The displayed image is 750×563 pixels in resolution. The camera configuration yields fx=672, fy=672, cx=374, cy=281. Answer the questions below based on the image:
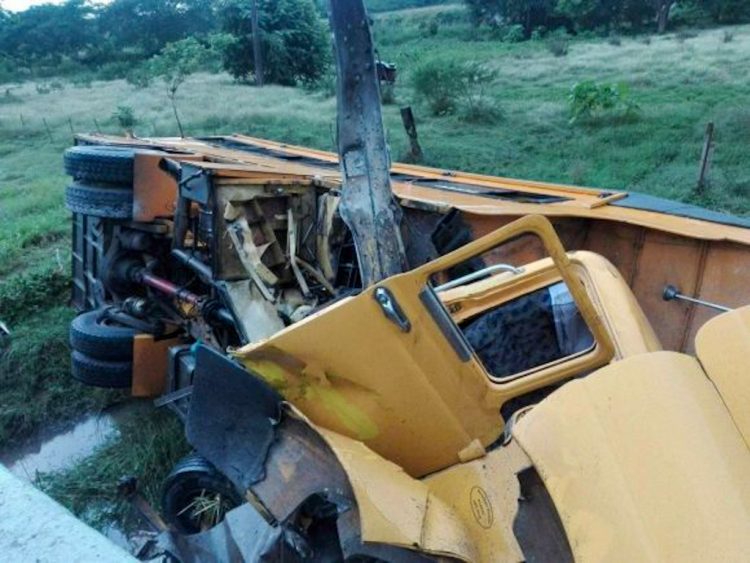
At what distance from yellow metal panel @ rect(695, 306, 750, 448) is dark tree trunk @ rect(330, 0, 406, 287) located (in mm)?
2454

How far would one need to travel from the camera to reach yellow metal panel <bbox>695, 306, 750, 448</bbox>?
1.84 m

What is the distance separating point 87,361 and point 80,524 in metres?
3.74

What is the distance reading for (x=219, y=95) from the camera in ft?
69.8

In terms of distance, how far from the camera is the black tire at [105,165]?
5191mm

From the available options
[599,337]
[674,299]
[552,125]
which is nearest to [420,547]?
[599,337]

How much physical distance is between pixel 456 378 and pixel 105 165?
3880 millimetres

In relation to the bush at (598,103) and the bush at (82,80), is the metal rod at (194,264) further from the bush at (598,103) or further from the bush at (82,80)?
the bush at (82,80)

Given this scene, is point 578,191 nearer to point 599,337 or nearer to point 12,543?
point 599,337

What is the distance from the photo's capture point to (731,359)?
6.42 feet

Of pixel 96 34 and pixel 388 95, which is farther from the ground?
pixel 96 34

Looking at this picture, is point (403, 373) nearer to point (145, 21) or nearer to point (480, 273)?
point (480, 273)

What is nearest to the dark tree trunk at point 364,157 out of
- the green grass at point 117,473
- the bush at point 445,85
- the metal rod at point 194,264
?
the metal rod at point 194,264

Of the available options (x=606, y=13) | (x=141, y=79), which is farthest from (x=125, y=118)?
(x=606, y=13)

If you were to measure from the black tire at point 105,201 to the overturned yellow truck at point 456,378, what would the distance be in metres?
0.49
